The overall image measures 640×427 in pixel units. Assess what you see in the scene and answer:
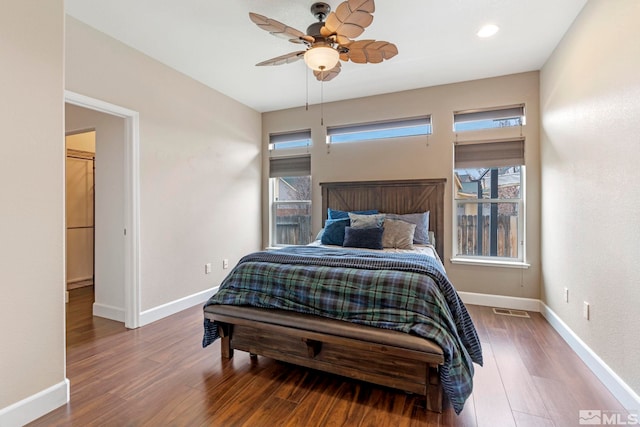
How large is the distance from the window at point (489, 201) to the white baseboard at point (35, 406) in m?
3.89

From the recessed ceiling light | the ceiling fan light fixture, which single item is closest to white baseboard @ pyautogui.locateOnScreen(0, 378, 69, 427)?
the ceiling fan light fixture

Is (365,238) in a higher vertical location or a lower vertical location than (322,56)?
lower

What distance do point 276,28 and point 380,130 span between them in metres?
2.47

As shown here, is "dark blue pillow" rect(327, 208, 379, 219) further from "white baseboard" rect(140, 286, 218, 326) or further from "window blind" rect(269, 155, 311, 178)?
"white baseboard" rect(140, 286, 218, 326)

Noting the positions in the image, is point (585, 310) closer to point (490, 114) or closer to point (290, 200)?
point (490, 114)

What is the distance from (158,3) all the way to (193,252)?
2522 millimetres

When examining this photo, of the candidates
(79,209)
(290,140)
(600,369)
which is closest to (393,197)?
(290,140)

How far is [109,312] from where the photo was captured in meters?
3.20

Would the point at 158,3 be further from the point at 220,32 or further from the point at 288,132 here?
the point at 288,132

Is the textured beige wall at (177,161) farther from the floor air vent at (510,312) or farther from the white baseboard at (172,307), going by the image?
the floor air vent at (510,312)

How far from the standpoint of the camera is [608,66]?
2.01 meters

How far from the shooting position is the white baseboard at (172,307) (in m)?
3.06

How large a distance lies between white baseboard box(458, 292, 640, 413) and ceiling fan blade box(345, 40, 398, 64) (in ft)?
8.65

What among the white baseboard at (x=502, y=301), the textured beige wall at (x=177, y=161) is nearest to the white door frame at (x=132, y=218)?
the textured beige wall at (x=177, y=161)
